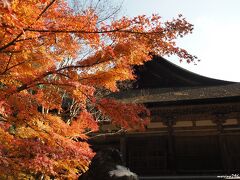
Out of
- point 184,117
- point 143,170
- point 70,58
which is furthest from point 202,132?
point 70,58

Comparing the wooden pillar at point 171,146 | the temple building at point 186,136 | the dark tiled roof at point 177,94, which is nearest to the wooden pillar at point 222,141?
the temple building at point 186,136

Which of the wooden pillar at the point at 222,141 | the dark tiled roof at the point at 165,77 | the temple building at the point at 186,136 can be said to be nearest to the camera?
the wooden pillar at the point at 222,141

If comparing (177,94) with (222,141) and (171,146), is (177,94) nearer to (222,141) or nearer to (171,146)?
(171,146)

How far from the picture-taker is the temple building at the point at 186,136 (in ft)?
38.7

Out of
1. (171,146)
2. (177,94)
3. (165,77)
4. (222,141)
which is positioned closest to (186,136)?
(171,146)

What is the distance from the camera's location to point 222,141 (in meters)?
Answer: 11.8

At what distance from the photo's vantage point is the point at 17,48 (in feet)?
22.8

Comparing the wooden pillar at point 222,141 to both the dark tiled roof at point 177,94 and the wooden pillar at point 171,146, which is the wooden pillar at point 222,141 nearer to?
the dark tiled roof at point 177,94

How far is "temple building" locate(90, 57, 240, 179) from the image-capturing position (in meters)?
11.8

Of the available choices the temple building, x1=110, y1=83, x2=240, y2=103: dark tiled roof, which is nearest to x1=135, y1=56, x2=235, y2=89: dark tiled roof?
x1=110, y1=83, x2=240, y2=103: dark tiled roof

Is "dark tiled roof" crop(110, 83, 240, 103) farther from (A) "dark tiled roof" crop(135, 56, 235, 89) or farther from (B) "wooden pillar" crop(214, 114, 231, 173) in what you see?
(B) "wooden pillar" crop(214, 114, 231, 173)

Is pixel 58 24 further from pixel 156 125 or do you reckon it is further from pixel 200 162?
pixel 200 162

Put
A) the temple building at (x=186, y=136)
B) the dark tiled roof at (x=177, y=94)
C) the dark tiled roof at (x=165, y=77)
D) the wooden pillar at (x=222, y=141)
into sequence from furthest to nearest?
1. the dark tiled roof at (x=165, y=77)
2. the dark tiled roof at (x=177, y=94)
3. the temple building at (x=186, y=136)
4. the wooden pillar at (x=222, y=141)

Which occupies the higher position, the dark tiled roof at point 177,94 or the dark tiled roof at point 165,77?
the dark tiled roof at point 165,77
